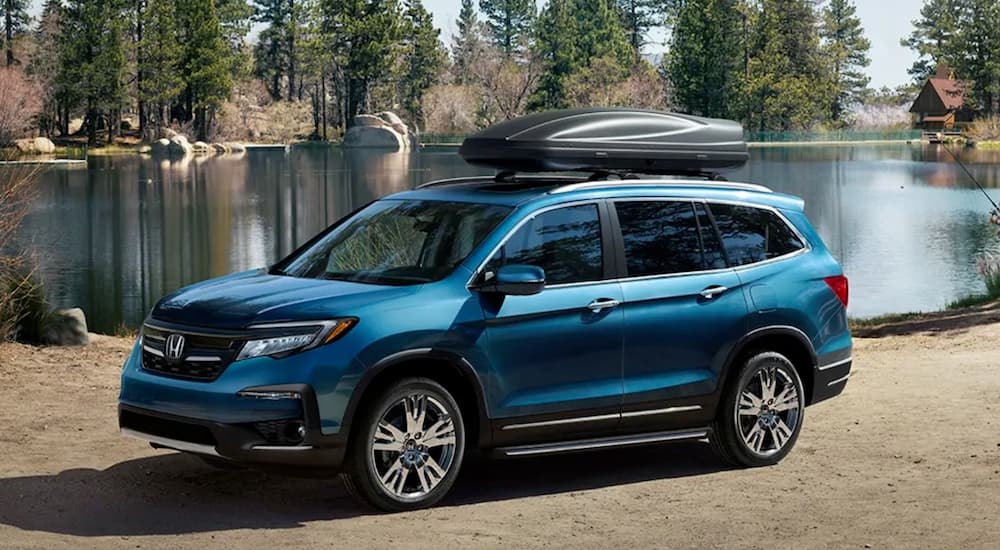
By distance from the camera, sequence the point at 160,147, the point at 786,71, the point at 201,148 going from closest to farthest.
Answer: the point at 160,147
the point at 201,148
the point at 786,71

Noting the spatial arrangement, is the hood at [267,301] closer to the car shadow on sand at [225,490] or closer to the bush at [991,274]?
the car shadow on sand at [225,490]

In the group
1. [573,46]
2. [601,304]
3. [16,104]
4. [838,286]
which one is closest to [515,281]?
[601,304]

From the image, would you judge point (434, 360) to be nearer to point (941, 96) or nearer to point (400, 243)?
point (400, 243)

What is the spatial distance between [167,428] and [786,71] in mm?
130489

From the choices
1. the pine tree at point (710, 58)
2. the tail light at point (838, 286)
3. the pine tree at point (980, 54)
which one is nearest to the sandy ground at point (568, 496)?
the tail light at point (838, 286)

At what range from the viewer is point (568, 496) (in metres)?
8.58

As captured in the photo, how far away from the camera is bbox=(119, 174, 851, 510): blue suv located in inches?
297

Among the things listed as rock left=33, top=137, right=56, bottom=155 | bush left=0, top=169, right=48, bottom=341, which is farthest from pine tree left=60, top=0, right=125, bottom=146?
bush left=0, top=169, right=48, bottom=341

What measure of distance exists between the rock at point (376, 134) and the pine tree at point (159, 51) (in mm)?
18214

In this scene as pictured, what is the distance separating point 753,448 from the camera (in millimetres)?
9359

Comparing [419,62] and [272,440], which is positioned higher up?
[419,62]

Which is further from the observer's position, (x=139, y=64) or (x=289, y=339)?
(x=139, y=64)

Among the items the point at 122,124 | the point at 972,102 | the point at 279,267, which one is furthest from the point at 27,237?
the point at 972,102

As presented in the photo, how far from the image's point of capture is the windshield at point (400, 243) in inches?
327
